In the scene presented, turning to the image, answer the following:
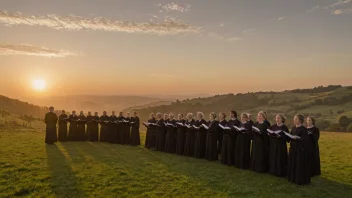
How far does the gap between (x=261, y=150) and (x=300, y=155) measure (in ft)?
5.93

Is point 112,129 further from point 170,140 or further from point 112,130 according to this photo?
point 170,140

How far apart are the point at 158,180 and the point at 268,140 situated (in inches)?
179

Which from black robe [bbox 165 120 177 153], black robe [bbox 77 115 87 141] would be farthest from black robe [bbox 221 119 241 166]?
black robe [bbox 77 115 87 141]

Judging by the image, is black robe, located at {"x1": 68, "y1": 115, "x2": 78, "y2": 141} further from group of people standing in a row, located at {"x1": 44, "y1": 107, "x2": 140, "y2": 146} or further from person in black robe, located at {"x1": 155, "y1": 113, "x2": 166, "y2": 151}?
person in black robe, located at {"x1": 155, "y1": 113, "x2": 166, "y2": 151}

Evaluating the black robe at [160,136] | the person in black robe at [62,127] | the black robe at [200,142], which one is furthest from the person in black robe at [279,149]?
the person in black robe at [62,127]

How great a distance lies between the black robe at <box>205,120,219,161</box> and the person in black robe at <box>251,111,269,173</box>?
2.63m

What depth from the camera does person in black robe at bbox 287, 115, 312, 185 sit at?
10414 millimetres

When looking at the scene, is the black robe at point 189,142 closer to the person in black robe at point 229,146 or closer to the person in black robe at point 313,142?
the person in black robe at point 229,146

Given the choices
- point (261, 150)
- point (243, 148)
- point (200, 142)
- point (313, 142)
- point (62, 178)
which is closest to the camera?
point (62, 178)

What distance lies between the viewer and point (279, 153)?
1146cm

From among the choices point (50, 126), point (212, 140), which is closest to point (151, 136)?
point (212, 140)

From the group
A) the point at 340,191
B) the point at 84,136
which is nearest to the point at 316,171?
the point at 340,191

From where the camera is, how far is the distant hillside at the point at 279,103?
82.4 m

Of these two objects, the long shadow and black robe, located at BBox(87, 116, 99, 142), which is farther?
black robe, located at BBox(87, 116, 99, 142)
